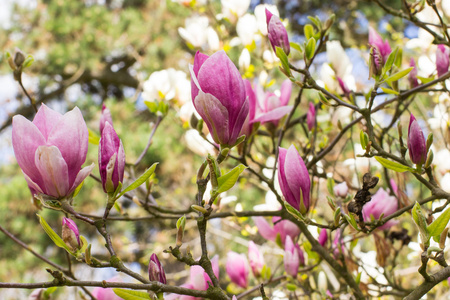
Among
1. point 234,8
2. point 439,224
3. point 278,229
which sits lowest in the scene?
point 439,224

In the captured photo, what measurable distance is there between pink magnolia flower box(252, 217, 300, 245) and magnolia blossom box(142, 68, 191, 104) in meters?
0.30

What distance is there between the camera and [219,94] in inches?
12.9

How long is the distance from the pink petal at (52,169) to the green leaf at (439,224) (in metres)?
0.32

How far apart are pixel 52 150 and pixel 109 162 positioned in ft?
0.15

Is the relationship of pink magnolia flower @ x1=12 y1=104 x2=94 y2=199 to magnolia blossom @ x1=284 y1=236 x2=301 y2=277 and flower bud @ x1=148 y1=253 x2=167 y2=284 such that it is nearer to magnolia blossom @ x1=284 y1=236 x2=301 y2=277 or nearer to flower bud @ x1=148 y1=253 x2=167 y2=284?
flower bud @ x1=148 y1=253 x2=167 y2=284

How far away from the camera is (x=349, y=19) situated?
3.40 m

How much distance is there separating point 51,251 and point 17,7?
2.08 metres

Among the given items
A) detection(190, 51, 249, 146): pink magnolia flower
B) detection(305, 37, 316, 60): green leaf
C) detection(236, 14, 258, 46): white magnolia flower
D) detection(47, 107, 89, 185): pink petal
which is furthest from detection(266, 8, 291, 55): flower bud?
detection(236, 14, 258, 46): white magnolia flower

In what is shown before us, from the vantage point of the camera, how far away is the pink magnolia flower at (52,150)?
0.31 metres

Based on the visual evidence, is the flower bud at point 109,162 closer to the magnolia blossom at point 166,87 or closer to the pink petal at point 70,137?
the pink petal at point 70,137

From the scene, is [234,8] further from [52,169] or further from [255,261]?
[52,169]

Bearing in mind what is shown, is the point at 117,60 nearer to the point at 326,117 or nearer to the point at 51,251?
the point at 51,251

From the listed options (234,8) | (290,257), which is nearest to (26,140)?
(290,257)

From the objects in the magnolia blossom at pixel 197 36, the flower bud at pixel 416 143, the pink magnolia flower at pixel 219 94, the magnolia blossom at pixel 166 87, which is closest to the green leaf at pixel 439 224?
the flower bud at pixel 416 143
